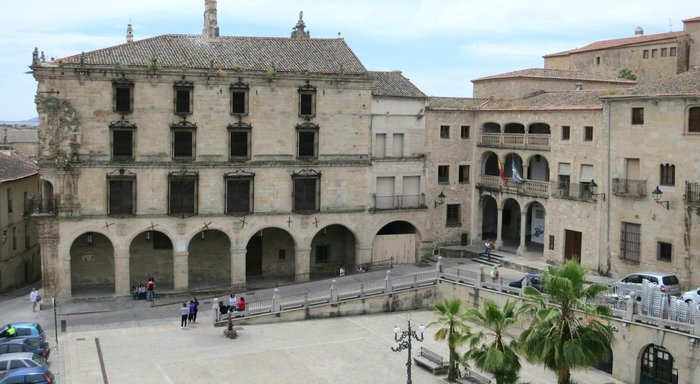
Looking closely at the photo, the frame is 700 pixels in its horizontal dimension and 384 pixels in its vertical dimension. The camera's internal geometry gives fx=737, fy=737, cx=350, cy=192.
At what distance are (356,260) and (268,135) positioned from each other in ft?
35.8

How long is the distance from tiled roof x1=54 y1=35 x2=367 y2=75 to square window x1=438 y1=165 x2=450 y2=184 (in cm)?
972

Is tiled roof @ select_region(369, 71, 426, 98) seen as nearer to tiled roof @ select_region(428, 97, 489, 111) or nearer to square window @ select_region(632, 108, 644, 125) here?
tiled roof @ select_region(428, 97, 489, 111)

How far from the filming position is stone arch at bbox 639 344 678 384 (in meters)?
32.7

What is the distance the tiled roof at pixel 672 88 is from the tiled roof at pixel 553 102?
98.5 inches

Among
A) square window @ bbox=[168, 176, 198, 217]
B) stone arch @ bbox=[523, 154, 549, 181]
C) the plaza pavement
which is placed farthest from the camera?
stone arch @ bbox=[523, 154, 549, 181]

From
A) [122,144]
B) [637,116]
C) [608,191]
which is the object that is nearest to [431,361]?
[608,191]

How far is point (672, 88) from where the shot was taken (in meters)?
40.7

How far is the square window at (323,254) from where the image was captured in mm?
54781

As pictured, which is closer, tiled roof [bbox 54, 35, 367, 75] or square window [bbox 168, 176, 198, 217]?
tiled roof [bbox 54, 35, 367, 75]

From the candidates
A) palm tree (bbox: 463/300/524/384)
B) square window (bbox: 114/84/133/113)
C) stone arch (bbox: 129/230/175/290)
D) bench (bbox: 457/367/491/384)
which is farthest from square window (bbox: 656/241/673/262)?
square window (bbox: 114/84/133/113)

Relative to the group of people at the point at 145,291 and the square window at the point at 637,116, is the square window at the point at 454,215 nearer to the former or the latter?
the square window at the point at 637,116

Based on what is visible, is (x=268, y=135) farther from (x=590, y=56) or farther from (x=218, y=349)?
(x=590, y=56)

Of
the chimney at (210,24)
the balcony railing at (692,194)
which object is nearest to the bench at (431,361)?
the balcony railing at (692,194)

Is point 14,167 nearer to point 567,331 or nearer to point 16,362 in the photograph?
point 16,362
